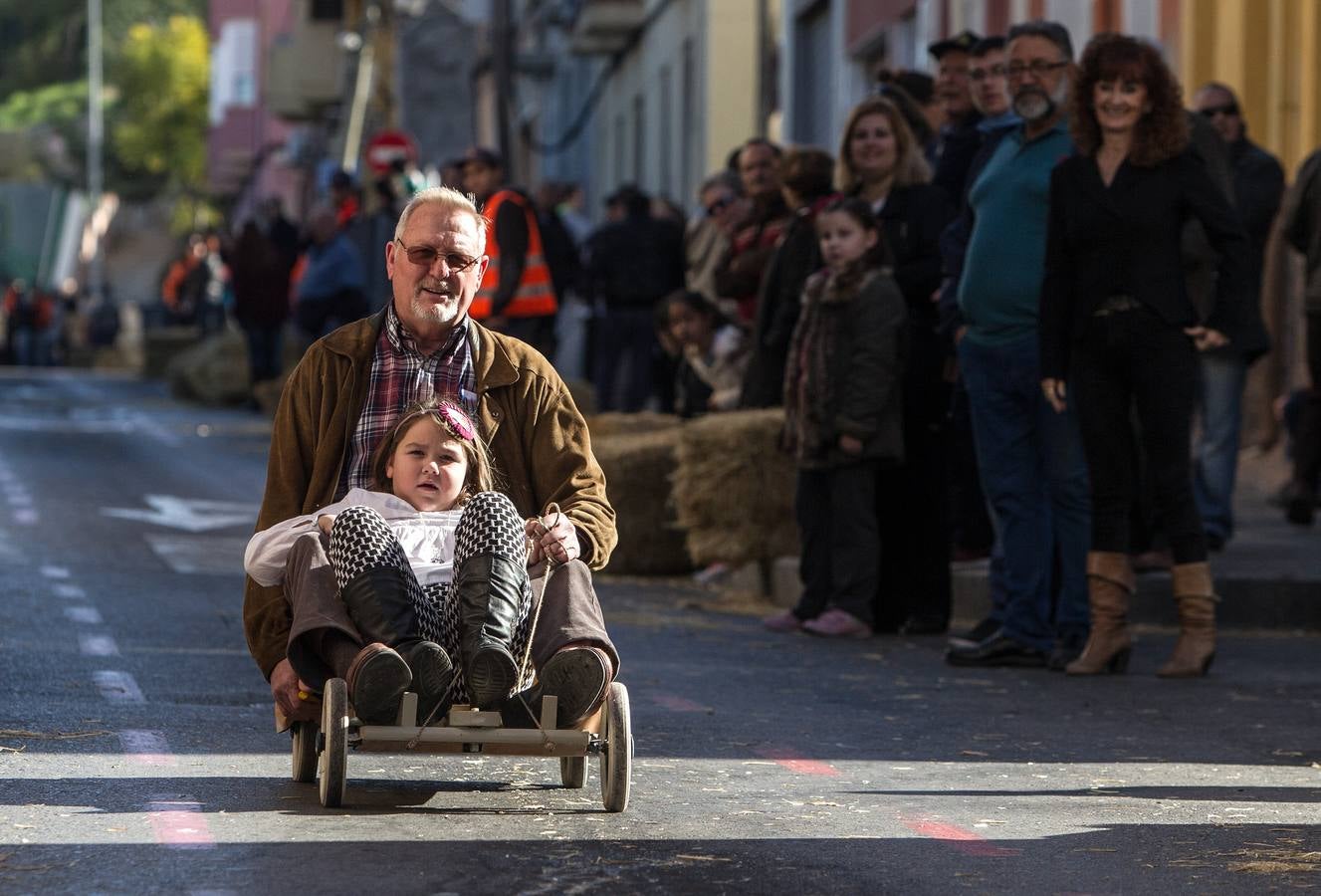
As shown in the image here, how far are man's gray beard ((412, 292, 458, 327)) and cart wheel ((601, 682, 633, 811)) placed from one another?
3.33 feet

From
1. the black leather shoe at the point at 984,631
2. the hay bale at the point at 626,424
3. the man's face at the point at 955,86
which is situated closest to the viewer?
the black leather shoe at the point at 984,631

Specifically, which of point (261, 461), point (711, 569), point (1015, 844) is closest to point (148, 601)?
point (711, 569)

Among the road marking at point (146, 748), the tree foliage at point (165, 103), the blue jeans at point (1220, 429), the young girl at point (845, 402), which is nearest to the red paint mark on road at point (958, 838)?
the road marking at point (146, 748)

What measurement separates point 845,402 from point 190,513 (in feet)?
23.0

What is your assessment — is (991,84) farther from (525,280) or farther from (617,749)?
(525,280)

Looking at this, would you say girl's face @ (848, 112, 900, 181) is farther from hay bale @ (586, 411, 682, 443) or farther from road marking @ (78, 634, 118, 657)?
hay bale @ (586, 411, 682, 443)

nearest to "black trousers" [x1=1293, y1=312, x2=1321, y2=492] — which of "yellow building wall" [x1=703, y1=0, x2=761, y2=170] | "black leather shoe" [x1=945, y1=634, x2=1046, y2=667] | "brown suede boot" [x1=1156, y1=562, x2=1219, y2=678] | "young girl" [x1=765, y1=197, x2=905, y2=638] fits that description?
"young girl" [x1=765, y1=197, x2=905, y2=638]

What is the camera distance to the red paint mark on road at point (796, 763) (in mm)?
8000

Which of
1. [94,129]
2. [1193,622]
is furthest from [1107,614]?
[94,129]

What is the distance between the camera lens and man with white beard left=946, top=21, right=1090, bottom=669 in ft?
35.0

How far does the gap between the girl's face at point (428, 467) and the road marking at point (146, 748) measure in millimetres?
1143

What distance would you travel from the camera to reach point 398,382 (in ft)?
24.2

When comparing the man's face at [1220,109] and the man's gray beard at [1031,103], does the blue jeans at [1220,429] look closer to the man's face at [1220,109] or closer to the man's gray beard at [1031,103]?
the man's face at [1220,109]

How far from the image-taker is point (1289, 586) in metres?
12.3
